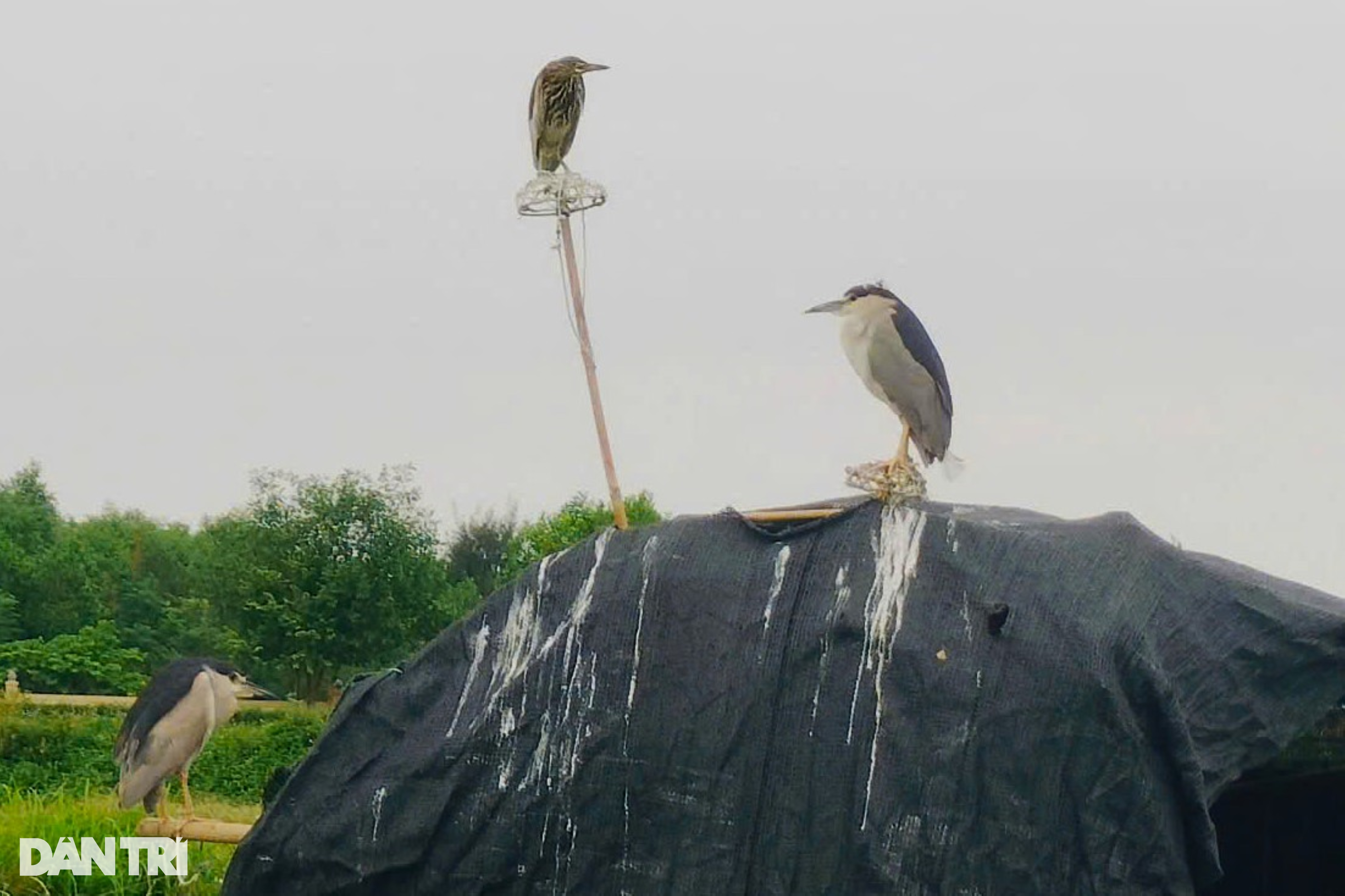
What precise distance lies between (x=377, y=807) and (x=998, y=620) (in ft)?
5.50

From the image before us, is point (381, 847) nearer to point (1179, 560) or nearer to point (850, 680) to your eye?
point (850, 680)

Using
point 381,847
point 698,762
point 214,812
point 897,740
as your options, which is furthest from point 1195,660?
point 214,812

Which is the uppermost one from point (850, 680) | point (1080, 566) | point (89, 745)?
point (1080, 566)

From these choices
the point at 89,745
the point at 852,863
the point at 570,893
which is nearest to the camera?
the point at 852,863

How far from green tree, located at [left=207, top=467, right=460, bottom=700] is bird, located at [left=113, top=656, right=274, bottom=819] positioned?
15215 mm

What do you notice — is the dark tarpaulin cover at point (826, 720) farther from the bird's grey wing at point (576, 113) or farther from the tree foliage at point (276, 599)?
the tree foliage at point (276, 599)

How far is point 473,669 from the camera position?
4.87 metres

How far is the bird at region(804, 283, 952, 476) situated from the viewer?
17.1 ft

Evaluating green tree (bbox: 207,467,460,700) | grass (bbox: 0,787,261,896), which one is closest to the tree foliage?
green tree (bbox: 207,467,460,700)

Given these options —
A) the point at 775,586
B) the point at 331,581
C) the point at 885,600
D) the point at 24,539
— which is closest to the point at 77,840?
the point at 775,586

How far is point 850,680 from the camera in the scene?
173 inches

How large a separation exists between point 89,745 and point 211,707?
1046cm

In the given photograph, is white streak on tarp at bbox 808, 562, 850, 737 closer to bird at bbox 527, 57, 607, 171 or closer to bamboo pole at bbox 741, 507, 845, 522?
bamboo pole at bbox 741, 507, 845, 522

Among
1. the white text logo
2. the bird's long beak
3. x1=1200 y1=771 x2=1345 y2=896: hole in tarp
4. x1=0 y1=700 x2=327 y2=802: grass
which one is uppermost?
the bird's long beak
